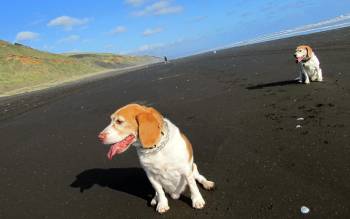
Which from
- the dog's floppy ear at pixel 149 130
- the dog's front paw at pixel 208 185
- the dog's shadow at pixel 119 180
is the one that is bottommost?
the dog's shadow at pixel 119 180

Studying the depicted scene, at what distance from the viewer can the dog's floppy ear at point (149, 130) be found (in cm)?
515

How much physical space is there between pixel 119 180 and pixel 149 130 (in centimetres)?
239

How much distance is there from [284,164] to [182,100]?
7624 millimetres

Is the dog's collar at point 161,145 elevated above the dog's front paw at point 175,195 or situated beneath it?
elevated above

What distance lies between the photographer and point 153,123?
5191mm

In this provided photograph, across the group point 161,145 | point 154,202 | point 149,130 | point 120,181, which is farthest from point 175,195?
point 120,181

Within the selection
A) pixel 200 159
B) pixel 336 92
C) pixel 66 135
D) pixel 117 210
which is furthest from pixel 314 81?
pixel 117 210

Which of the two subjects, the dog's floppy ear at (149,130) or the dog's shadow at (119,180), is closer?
the dog's floppy ear at (149,130)

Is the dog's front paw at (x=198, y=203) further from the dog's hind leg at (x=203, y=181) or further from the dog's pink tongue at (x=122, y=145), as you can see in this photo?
the dog's pink tongue at (x=122, y=145)

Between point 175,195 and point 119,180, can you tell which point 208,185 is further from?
point 119,180

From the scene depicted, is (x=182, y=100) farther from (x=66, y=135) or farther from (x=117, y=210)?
(x=117, y=210)

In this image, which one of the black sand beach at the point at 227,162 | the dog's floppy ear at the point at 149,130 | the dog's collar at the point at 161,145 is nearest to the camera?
the dog's floppy ear at the point at 149,130

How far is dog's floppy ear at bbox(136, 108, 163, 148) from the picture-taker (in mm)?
5152

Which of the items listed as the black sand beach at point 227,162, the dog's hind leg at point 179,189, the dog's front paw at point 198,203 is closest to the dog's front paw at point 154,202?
the black sand beach at point 227,162
